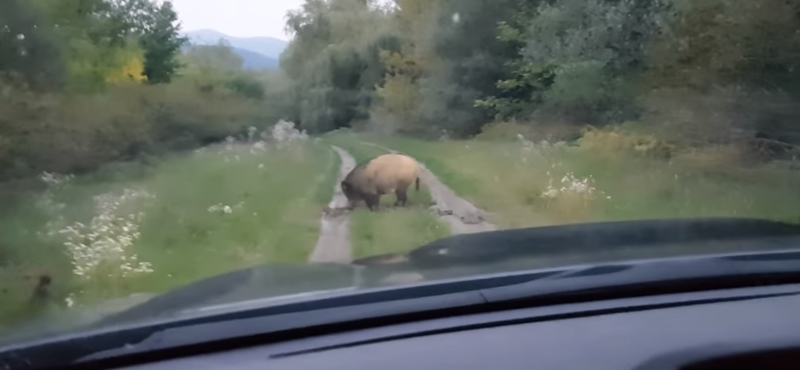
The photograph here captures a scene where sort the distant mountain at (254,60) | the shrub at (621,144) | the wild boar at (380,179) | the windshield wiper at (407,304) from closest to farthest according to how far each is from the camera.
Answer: the windshield wiper at (407,304) → the distant mountain at (254,60) → the wild boar at (380,179) → the shrub at (621,144)

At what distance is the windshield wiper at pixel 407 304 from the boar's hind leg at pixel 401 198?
95 cm

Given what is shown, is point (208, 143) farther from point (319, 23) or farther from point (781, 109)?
point (781, 109)

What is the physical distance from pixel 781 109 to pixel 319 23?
1.26 meters

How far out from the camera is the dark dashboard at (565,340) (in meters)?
1.10

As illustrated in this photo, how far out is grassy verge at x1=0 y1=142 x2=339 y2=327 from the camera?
6.30 ft

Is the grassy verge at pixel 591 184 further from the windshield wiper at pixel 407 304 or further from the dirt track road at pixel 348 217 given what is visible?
the windshield wiper at pixel 407 304

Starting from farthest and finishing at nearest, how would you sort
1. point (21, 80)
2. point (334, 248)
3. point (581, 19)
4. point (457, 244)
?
1. point (581, 19)
2. point (334, 248)
3. point (21, 80)
4. point (457, 244)

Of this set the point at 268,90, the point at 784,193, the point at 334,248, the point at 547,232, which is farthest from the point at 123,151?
the point at 784,193

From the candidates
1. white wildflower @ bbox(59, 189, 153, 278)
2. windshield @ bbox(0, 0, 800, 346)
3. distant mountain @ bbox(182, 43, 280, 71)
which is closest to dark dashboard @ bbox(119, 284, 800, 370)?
windshield @ bbox(0, 0, 800, 346)

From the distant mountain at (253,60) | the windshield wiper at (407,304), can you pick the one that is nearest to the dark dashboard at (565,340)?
the windshield wiper at (407,304)

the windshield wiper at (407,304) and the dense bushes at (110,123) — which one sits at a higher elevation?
the dense bushes at (110,123)

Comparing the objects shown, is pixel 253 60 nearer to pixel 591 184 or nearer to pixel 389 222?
pixel 389 222

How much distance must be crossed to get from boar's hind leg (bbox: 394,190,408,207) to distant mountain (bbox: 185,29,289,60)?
16.9 inches

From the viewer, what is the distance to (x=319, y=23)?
7.30ft
